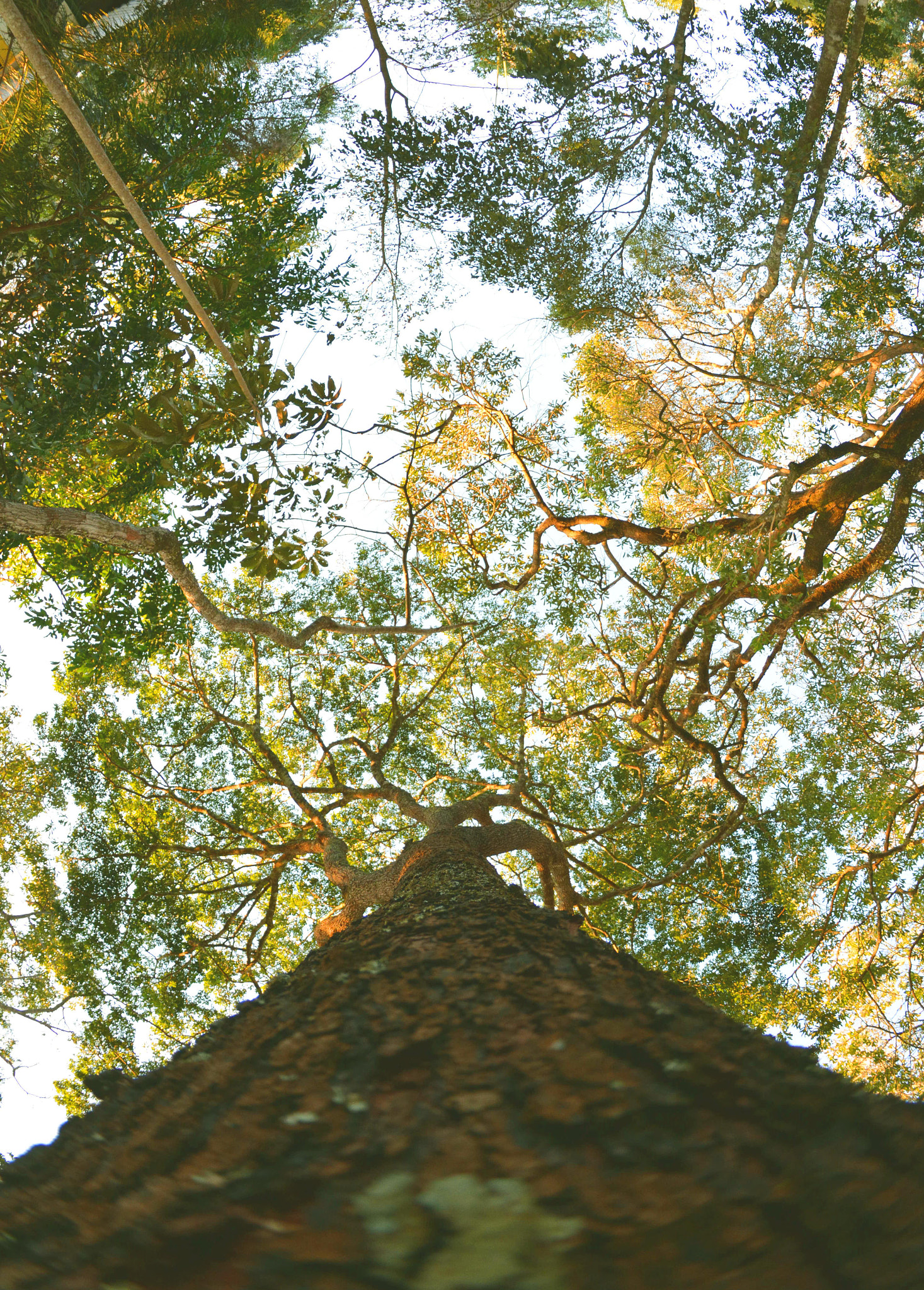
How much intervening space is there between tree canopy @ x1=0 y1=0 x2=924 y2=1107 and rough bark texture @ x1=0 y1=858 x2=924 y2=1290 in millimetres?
3568

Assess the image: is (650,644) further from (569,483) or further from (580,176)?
(580,176)

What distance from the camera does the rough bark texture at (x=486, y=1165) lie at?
80 centimetres

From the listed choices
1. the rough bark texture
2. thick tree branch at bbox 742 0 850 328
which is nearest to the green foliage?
the rough bark texture

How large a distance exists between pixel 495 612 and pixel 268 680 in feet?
9.09

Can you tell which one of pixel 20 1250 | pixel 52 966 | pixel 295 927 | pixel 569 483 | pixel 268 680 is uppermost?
pixel 569 483

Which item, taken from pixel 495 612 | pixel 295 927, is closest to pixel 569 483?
pixel 495 612

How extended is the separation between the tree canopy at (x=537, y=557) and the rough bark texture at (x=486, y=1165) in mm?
3568

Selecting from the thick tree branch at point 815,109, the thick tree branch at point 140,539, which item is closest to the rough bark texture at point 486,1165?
the thick tree branch at point 140,539

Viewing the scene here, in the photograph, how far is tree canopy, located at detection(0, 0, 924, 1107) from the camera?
18.2 feet

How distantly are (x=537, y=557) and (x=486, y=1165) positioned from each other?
21.3 feet

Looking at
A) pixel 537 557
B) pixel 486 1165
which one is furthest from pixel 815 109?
pixel 486 1165

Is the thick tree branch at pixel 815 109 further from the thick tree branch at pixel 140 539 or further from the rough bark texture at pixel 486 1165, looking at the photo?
the rough bark texture at pixel 486 1165

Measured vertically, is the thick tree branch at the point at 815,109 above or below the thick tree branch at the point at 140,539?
above

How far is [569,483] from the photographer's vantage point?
8250mm
